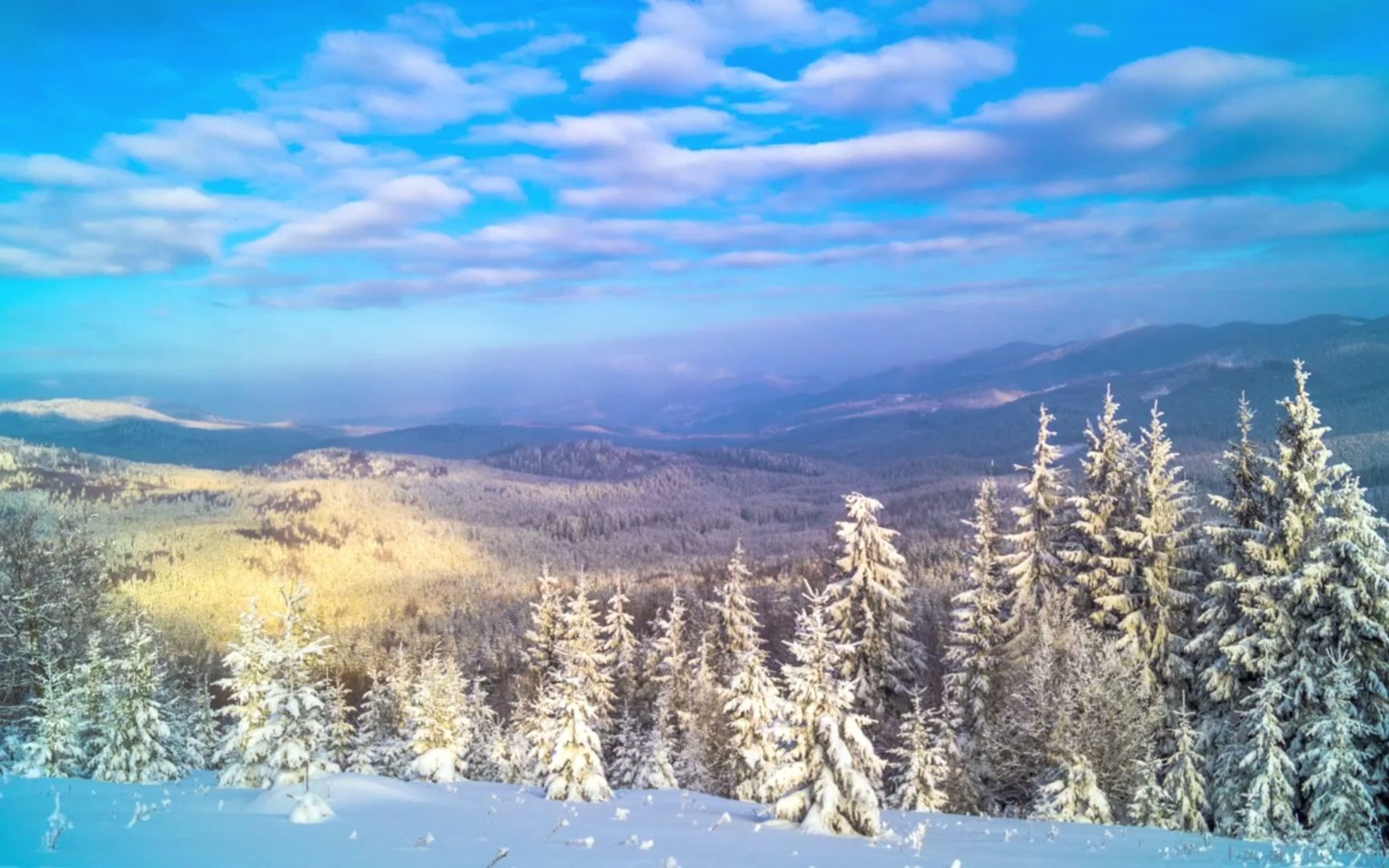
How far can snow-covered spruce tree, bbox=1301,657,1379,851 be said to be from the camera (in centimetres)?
1877

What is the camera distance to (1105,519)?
99.6 ft

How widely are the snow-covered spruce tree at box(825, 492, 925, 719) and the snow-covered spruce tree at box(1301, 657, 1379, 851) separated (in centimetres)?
1395

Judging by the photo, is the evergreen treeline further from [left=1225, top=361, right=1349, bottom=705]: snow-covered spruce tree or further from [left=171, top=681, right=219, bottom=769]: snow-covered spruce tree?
[left=171, top=681, right=219, bottom=769]: snow-covered spruce tree

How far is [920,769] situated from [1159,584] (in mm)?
10748

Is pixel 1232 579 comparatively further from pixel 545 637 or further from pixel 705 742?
pixel 545 637

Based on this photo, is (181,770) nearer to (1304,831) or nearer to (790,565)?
(1304,831)

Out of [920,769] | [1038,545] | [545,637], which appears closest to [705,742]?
[545,637]

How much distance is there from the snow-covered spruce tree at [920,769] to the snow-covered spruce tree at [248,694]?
63.4 feet

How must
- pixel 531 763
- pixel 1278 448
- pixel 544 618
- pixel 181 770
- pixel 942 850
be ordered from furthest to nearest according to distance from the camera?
pixel 544 618 < pixel 531 763 < pixel 181 770 < pixel 1278 448 < pixel 942 850

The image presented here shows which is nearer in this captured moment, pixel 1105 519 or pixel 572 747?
pixel 572 747

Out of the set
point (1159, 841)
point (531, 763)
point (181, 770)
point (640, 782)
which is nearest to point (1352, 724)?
point (1159, 841)

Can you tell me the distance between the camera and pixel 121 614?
4362 centimetres

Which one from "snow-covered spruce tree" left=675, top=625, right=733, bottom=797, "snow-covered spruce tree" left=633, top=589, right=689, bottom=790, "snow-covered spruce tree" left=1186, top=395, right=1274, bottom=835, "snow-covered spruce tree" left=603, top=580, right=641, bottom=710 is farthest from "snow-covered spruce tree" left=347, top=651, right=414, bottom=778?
"snow-covered spruce tree" left=1186, top=395, right=1274, bottom=835

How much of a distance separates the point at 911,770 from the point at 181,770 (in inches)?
1147
